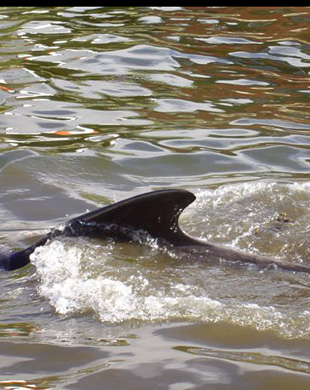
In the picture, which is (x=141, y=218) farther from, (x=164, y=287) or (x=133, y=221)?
(x=164, y=287)

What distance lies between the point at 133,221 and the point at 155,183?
7.98ft

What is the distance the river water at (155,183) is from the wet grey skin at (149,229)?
0.07 meters

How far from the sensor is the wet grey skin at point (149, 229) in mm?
5289

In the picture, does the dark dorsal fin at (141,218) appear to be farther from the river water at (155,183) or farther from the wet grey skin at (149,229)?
the river water at (155,183)

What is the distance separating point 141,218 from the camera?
17.7 ft

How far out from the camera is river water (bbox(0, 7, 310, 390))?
4.67 metres

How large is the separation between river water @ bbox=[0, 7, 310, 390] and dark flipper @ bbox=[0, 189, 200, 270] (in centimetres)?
10

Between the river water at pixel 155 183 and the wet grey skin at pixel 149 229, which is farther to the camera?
the wet grey skin at pixel 149 229

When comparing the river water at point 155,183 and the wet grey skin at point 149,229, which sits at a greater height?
the wet grey skin at point 149,229

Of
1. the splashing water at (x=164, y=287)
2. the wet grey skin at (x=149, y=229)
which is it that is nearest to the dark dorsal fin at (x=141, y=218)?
the wet grey skin at (x=149, y=229)

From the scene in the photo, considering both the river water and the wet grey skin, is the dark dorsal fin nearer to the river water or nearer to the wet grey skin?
the wet grey skin

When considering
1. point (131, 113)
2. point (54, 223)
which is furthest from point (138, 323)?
point (131, 113)

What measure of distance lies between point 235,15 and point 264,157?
19.8ft
